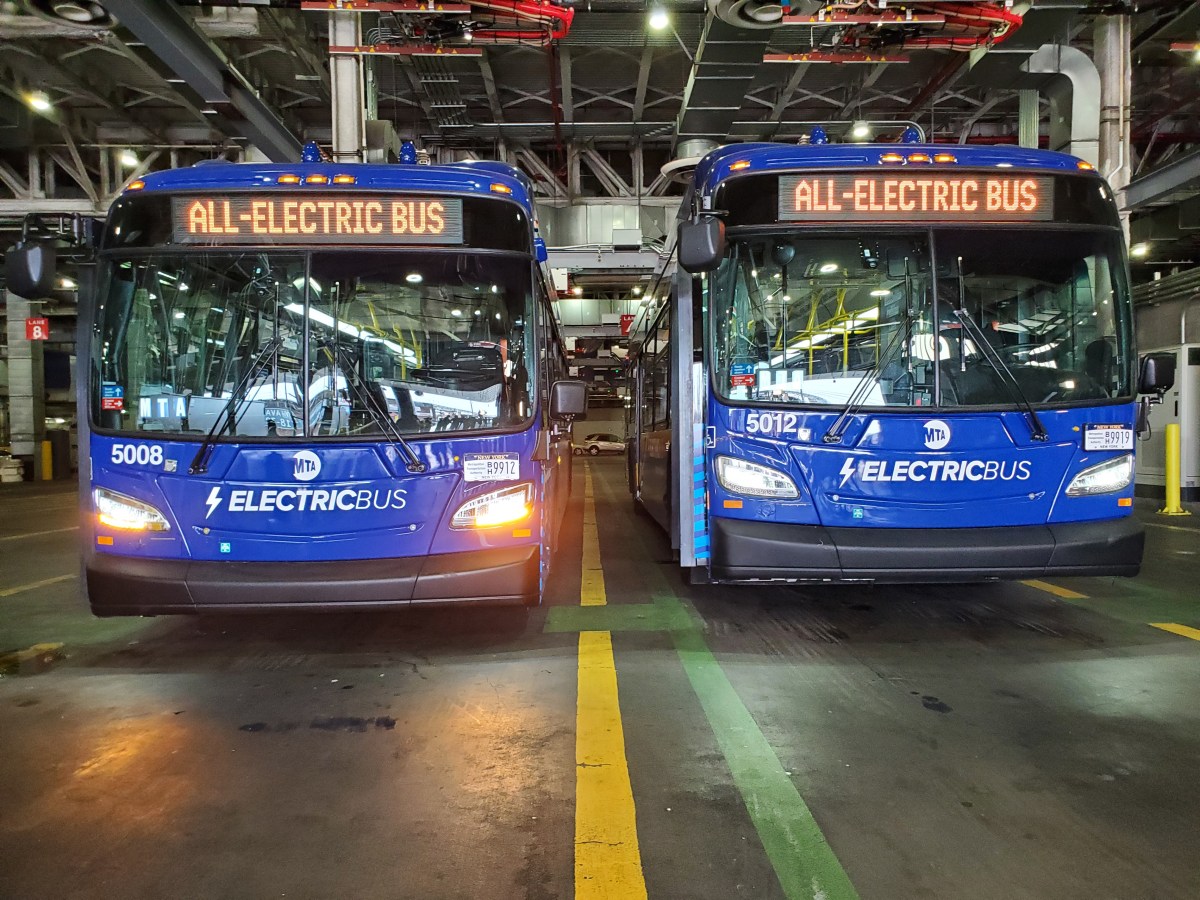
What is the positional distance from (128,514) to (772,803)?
13.1 feet

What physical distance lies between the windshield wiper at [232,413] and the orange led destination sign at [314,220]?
69 cm

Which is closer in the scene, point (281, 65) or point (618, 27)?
Result: point (618, 27)

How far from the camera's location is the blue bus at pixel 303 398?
4.41 m

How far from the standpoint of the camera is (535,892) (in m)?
2.30

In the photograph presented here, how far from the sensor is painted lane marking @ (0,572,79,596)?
6754 mm

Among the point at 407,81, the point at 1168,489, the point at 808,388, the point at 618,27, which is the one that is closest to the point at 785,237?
the point at 808,388

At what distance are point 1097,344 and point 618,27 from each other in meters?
9.32

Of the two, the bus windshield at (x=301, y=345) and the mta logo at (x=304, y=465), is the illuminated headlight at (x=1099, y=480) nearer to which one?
the bus windshield at (x=301, y=345)

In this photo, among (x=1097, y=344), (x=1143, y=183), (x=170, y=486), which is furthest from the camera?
(x=1143, y=183)

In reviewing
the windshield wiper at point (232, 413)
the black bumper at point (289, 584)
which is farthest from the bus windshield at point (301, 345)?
the black bumper at point (289, 584)

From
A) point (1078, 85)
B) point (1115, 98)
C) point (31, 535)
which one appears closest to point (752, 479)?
point (1078, 85)

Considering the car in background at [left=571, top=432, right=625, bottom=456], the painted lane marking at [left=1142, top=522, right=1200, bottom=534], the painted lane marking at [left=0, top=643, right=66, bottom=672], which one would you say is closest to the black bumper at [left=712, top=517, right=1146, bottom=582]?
the painted lane marking at [left=0, top=643, right=66, bottom=672]

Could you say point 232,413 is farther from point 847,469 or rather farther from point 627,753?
point 847,469

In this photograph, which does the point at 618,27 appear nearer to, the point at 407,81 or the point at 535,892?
the point at 407,81
